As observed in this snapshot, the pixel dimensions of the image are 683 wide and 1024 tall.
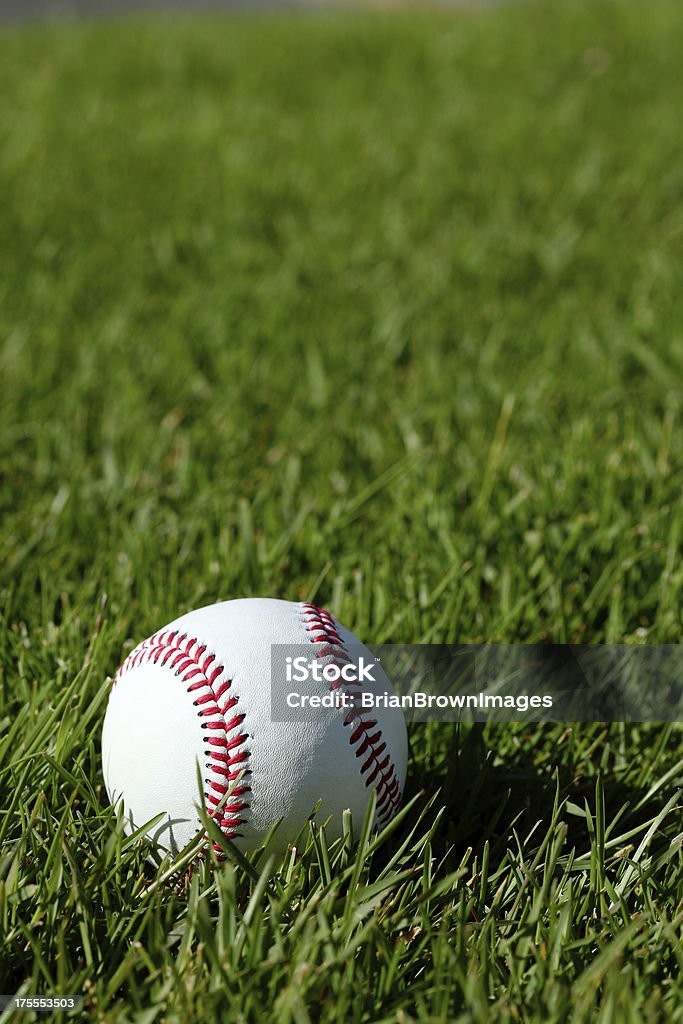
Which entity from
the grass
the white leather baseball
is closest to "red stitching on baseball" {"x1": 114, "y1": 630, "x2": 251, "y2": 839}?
the white leather baseball

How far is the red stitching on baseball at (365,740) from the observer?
1721mm

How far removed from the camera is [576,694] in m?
2.25

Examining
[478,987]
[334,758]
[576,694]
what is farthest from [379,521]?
[478,987]

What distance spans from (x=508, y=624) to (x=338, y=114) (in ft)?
15.7

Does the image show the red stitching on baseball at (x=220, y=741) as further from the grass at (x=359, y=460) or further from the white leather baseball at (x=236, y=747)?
the grass at (x=359, y=460)

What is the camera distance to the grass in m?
1.58

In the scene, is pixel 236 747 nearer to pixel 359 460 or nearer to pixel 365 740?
pixel 365 740

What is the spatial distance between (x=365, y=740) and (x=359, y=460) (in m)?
1.55

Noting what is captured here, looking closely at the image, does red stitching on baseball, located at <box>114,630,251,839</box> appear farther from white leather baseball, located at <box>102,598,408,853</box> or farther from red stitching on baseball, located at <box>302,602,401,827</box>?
red stitching on baseball, located at <box>302,602,401,827</box>

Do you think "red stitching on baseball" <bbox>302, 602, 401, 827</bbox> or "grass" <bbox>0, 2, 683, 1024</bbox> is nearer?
"grass" <bbox>0, 2, 683, 1024</bbox>

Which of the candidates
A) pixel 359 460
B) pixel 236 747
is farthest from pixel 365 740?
pixel 359 460

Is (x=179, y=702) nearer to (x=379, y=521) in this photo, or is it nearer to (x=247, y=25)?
(x=379, y=521)

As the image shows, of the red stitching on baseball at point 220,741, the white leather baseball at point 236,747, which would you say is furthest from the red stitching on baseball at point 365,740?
the red stitching on baseball at point 220,741

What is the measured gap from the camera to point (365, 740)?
1723 mm
